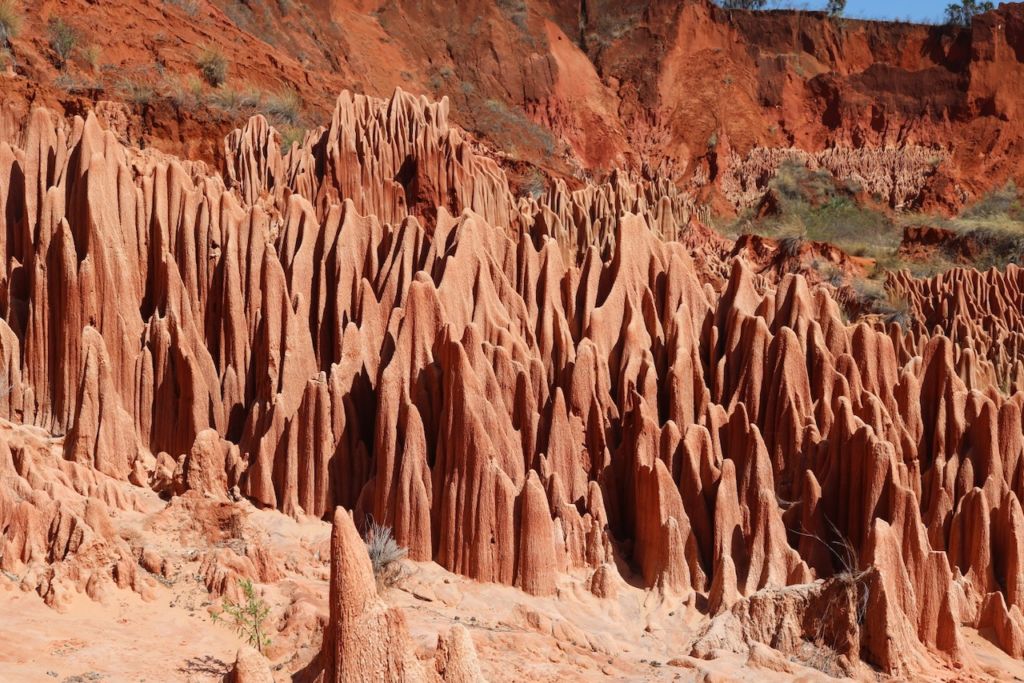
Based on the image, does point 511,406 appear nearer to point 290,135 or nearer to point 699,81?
point 290,135

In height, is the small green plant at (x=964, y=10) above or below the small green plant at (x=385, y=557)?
above

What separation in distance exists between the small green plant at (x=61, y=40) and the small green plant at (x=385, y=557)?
55.6ft

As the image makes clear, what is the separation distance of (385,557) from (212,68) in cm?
1871

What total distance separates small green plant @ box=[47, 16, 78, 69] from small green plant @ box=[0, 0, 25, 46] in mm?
681

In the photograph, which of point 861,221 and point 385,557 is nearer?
point 385,557

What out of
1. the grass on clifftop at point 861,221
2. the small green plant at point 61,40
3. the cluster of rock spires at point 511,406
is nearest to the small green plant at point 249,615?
the cluster of rock spires at point 511,406

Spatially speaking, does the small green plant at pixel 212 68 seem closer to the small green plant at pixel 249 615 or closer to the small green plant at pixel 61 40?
the small green plant at pixel 61 40

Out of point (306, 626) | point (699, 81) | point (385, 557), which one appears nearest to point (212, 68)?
point (385, 557)

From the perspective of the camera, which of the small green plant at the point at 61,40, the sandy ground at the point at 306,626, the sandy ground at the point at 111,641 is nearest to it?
the sandy ground at the point at 111,641

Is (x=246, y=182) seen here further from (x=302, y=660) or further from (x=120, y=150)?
(x=302, y=660)

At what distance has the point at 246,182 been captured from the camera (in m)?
18.3

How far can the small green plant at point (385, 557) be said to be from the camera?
10.7 metres

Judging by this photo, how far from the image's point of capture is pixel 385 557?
10.8 m

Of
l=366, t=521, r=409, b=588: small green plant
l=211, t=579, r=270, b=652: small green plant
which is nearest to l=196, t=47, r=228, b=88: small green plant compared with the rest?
l=366, t=521, r=409, b=588: small green plant
